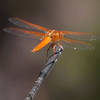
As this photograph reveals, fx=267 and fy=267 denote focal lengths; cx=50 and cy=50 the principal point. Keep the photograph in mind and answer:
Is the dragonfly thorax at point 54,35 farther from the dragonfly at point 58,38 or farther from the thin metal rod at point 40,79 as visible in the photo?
the thin metal rod at point 40,79

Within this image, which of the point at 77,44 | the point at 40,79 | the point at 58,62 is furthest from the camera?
the point at 58,62

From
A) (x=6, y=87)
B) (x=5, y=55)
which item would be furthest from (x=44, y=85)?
(x=5, y=55)

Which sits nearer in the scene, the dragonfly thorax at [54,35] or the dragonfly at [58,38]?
the dragonfly at [58,38]

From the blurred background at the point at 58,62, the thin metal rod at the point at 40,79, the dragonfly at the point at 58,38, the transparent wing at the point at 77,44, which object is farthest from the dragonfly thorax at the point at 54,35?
the blurred background at the point at 58,62

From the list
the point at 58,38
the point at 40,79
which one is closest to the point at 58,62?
the point at 58,38

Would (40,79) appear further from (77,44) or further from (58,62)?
(58,62)

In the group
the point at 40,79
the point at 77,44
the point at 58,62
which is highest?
the point at 77,44

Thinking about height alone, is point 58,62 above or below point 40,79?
below

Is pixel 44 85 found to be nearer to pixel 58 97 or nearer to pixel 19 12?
pixel 58 97

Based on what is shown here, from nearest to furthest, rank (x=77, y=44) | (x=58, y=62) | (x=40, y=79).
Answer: (x=40, y=79) → (x=77, y=44) → (x=58, y=62)
